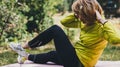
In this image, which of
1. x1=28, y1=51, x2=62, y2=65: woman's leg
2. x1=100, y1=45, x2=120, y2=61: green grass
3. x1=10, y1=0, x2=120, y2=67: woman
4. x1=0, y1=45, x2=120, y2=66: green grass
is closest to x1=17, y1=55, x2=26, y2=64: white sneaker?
x1=28, y1=51, x2=62, y2=65: woman's leg

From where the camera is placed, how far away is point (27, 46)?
6.40 metres

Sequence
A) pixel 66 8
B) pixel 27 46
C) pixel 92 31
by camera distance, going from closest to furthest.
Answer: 1. pixel 92 31
2. pixel 27 46
3. pixel 66 8

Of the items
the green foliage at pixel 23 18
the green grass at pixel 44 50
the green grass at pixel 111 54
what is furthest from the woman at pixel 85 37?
the green foliage at pixel 23 18

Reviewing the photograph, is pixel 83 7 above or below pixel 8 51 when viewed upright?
above

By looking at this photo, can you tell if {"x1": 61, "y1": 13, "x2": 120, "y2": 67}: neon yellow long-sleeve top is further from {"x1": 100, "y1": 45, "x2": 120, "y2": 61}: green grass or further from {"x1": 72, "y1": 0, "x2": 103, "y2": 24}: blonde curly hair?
{"x1": 100, "y1": 45, "x2": 120, "y2": 61}: green grass

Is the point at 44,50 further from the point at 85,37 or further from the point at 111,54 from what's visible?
the point at 85,37

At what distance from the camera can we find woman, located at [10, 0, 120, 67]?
215 inches

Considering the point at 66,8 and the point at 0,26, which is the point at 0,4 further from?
the point at 66,8

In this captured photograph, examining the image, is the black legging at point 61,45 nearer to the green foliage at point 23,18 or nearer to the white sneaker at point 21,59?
the white sneaker at point 21,59

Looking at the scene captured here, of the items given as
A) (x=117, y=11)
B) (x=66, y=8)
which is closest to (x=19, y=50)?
(x=117, y=11)

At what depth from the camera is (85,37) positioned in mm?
5793

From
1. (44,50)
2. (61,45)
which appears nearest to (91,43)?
(61,45)

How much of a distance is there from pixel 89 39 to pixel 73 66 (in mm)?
451

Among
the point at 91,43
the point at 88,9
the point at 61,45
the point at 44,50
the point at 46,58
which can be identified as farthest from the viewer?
the point at 44,50
